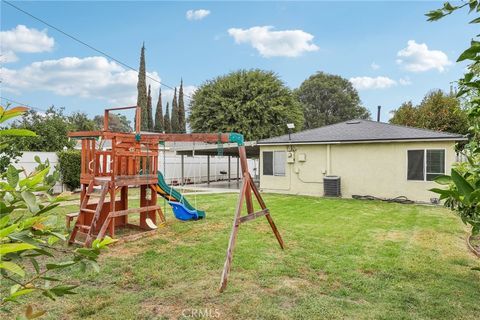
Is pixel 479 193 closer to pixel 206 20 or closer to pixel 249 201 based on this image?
pixel 249 201

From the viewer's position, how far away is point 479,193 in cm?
85

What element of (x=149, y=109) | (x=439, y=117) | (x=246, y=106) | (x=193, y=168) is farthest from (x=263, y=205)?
(x=149, y=109)

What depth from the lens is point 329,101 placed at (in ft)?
130

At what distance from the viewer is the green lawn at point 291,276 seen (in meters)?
3.38

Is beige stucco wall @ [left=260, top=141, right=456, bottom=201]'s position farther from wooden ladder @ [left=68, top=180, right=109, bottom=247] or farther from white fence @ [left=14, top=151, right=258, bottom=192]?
wooden ladder @ [left=68, top=180, right=109, bottom=247]

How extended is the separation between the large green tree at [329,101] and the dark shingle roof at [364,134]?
25207 millimetres

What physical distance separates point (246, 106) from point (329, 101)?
1998cm

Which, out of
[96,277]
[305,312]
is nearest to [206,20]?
[96,277]

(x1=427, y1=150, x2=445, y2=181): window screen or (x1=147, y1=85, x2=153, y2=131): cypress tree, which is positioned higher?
(x1=147, y1=85, x2=153, y2=131): cypress tree

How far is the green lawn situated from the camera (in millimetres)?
3377

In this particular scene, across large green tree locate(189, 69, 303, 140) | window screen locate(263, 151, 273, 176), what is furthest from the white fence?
window screen locate(263, 151, 273, 176)

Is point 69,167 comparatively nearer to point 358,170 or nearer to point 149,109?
point 358,170

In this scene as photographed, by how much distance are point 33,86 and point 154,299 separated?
1927cm

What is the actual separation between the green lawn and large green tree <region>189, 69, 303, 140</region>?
655 inches
